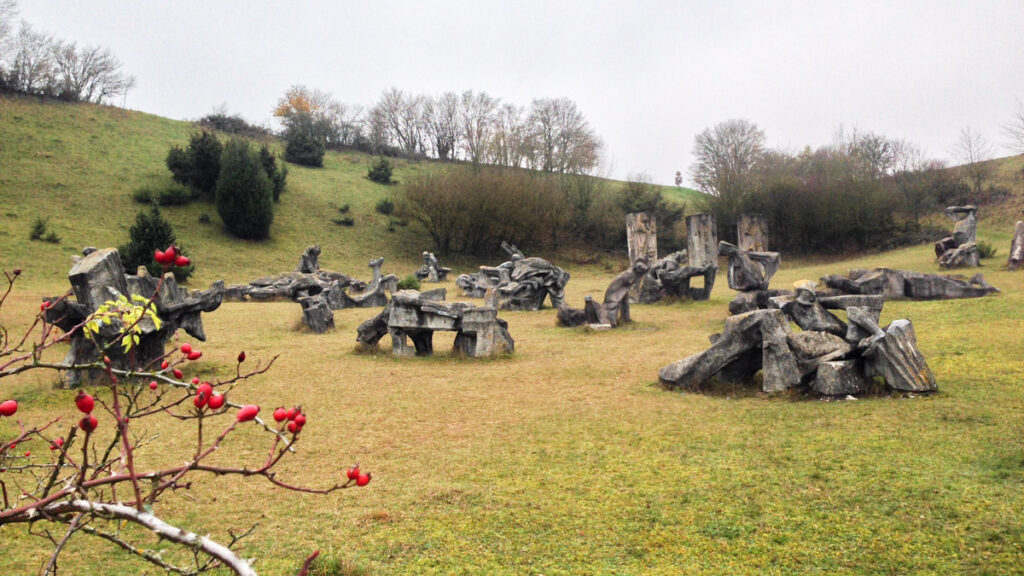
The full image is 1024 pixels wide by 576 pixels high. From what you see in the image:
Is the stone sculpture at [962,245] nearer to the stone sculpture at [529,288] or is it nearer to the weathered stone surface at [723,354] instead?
the stone sculpture at [529,288]

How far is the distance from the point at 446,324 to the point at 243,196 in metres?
22.4

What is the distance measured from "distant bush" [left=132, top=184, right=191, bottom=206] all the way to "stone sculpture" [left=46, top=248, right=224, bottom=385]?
2334 cm

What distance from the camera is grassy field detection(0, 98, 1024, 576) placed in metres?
3.21

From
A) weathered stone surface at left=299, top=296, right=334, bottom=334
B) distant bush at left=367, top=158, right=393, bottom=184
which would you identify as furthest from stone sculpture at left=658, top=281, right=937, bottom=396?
distant bush at left=367, top=158, right=393, bottom=184

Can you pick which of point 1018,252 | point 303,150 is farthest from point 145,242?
point 1018,252

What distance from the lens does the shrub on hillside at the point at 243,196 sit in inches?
1116

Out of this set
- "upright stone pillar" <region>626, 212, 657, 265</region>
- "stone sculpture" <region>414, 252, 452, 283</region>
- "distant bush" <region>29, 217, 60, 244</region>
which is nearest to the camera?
"distant bush" <region>29, 217, 60, 244</region>

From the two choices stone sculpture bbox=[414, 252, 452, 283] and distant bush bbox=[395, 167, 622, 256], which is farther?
distant bush bbox=[395, 167, 622, 256]

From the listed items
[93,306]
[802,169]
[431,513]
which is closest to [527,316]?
[93,306]

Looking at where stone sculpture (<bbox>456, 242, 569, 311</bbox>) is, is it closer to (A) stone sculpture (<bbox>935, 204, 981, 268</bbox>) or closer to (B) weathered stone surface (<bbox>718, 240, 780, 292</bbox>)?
(B) weathered stone surface (<bbox>718, 240, 780, 292</bbox>)

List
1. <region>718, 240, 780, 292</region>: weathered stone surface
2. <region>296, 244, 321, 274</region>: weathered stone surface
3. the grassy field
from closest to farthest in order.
Answer: the grassy field, <region>718, 240, 780, 292</region>: weathered stone surface, <region>296, 244, 321, 274</region>: weathered stone surface

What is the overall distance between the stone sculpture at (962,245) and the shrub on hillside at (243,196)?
25868mm

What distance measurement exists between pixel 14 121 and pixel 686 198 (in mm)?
41610

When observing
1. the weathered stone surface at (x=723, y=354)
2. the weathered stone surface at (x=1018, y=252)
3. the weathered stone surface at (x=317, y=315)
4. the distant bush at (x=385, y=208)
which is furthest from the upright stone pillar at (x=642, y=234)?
the weathered stone surface at (x=723, y=354)
